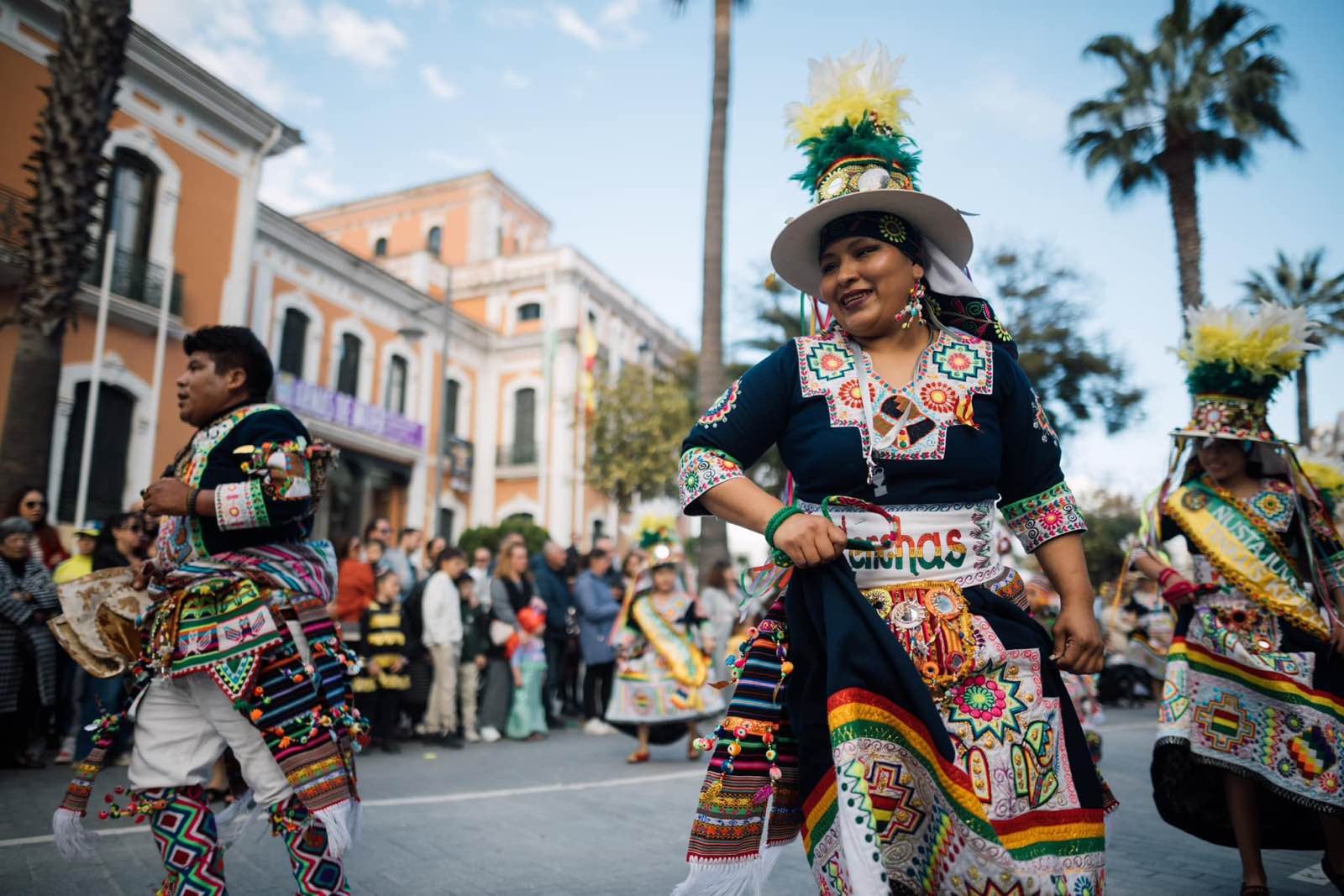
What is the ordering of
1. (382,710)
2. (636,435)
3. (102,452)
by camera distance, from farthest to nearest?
(636,435) < (102,452) < (382,710)

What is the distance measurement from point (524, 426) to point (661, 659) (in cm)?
2485

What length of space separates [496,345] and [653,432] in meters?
8.92

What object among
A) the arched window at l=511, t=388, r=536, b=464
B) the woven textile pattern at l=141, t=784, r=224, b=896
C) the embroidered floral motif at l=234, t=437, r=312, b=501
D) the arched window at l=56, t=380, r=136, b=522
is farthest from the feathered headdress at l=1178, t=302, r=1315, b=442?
the arched window at l=511, t=388, r=536, b=464

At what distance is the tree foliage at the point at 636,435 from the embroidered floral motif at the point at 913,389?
24.0m

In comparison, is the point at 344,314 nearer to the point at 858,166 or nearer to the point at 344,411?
the point at 344,411

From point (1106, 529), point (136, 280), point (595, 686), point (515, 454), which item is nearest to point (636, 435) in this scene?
point (515, 454)

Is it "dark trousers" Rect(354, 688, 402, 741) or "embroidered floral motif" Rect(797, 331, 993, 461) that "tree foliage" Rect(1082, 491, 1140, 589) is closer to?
"dark trousers" Rect(354, 688, 402, 741)

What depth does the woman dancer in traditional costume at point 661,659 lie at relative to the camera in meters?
8.78

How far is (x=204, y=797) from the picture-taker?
3.11 metres

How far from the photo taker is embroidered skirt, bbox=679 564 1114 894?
6.53 ft

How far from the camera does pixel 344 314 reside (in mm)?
25578

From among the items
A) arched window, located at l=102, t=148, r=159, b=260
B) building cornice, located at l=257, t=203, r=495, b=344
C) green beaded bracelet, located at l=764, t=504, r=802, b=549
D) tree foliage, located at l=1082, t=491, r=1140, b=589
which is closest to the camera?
green beaded bracelet, located at l=764, t=504, r=802, b=549

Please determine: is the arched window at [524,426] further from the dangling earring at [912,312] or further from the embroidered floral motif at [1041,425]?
the embroidered floral motif at [1041,425]

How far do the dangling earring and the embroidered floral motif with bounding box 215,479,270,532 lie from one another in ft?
7.00
